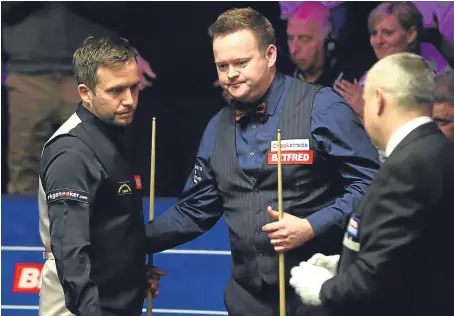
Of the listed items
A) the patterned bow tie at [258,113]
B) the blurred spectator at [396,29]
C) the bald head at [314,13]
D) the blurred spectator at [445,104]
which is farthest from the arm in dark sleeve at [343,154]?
the bald head at [314,13]

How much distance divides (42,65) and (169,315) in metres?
1.58

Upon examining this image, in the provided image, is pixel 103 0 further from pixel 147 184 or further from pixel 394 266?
pixel 394 266

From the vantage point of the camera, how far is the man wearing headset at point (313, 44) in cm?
552

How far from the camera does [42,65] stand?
19.1 feet

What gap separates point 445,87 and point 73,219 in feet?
8.12

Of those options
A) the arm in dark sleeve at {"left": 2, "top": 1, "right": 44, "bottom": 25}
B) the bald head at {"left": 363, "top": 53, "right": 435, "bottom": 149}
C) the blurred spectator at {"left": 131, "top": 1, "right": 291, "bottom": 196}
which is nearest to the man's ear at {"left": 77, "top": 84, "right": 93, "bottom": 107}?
the bald head at {"left": 363, "top": 53, "right": 435, "bottom": 149}

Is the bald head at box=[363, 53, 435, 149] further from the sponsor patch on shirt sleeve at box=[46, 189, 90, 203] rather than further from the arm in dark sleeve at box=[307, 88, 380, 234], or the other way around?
the sponsor patch on shirt sleeve at box=[46, 189, 90, 203]

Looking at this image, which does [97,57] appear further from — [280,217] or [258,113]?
[280,217]

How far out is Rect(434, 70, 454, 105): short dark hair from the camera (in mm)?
5215

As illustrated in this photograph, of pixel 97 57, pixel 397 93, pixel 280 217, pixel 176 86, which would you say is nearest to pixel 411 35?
pixel 176 86

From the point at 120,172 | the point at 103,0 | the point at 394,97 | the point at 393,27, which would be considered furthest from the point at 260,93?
the point at 103,0

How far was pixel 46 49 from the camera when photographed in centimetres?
582

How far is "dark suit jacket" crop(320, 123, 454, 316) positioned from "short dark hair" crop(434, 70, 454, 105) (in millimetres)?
2244

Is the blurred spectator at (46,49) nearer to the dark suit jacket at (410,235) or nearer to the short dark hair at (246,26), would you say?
the short dark hair at (246,26)
